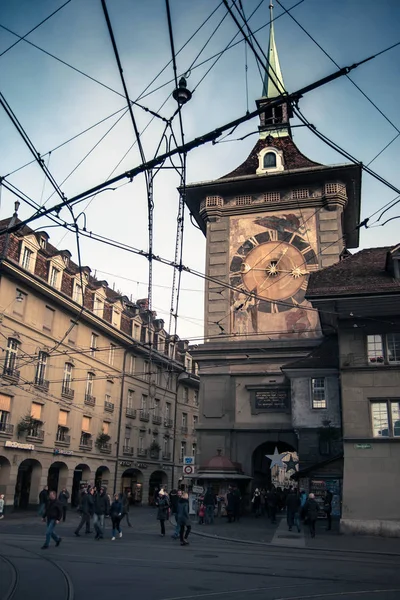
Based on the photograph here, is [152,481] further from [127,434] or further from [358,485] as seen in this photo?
[358,485]

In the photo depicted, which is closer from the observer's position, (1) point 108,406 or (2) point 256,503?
(2) point 256,503

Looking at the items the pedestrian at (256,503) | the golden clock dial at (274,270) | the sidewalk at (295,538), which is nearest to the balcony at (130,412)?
the golden clock dial at (274,270)

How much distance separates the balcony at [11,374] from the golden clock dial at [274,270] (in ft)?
47.1

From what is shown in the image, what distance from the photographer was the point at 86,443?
4047 cm

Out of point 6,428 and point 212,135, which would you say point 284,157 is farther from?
point 212,135

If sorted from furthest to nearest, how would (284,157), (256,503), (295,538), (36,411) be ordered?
(284,157) → (36,411) → (256,503) → (295,538)

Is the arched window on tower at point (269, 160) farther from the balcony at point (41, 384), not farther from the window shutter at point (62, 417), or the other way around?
the window shutter at point (62, 417)

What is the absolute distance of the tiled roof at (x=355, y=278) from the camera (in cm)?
2108

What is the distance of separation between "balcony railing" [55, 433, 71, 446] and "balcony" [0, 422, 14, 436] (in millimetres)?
4935

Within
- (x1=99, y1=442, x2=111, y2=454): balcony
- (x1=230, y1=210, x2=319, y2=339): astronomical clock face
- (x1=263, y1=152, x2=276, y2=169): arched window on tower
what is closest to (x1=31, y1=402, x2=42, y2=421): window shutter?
(x1=99, y1=442, x2=111, y2=454): balcony

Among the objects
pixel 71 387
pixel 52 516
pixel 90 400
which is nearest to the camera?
pixel 52 516

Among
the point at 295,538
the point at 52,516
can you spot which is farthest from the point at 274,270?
the point at 52,516

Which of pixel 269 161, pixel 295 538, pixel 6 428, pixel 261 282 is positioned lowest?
pixel 295 538

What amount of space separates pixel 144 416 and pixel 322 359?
25282 millimetres
